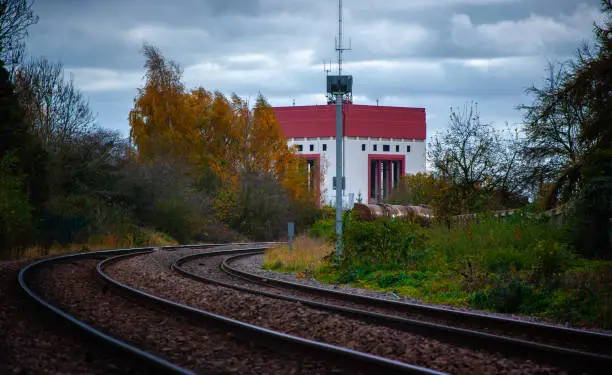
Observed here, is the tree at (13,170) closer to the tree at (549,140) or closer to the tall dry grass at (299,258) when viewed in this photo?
the tall dry grass at (299,258)

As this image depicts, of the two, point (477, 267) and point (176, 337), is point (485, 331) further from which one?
point (477, 267)

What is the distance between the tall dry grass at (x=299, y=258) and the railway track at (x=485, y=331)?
633 centimetres

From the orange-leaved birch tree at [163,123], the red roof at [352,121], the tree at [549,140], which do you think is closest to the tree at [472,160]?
the tree at [549,140]

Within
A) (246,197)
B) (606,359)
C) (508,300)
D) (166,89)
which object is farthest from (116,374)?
(166,89)

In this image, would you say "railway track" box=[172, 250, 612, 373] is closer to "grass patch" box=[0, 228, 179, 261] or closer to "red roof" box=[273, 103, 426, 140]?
"grass patch" box=[0, 228, 179, 261]

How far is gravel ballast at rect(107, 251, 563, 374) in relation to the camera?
351 inches

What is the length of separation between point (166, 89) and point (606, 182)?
44.1 metres

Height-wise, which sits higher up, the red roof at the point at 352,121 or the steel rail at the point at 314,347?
the red roof at the point at 352,121

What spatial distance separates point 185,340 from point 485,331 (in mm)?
4579

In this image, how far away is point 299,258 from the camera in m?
25.6

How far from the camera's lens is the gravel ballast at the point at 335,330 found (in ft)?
29.3

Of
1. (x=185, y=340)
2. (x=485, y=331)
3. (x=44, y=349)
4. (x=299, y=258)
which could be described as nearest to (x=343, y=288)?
(x=299, y=258)

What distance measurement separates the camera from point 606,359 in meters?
8.53

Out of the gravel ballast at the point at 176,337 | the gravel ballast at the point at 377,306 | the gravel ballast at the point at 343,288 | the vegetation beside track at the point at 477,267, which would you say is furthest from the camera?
the vegetation beside track at the point at 477,267
